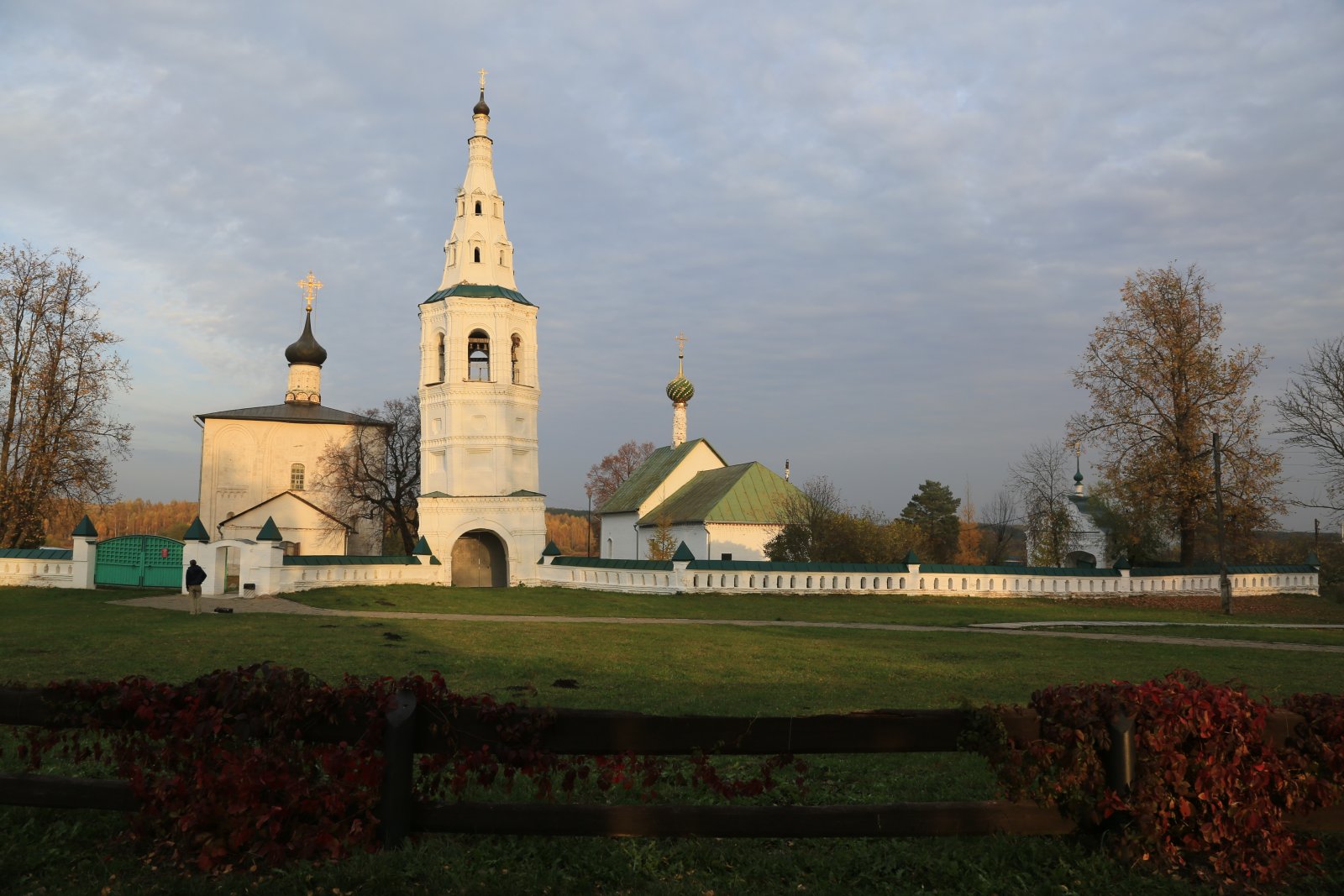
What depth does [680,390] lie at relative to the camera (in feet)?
204

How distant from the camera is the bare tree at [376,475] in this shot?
→ 52.6m

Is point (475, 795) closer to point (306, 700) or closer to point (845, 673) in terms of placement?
point (306, 700)

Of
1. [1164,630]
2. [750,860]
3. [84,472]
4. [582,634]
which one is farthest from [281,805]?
[84,472]

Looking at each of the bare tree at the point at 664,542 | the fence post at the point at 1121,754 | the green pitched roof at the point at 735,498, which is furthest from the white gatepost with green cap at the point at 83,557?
the fence post at the point at 1121,754

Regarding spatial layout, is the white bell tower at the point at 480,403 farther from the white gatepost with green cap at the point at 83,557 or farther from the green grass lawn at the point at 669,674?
the white gatepost with green cap at the point at 83,557

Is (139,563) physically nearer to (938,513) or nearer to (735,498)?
(735,498)

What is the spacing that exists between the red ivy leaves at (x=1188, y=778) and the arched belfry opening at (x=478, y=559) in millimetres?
34996

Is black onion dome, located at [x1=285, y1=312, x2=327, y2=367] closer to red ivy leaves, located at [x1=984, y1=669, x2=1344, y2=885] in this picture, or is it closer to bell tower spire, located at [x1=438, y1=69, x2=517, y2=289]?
bell tower spire, located at [x1=438, y1=69, x2=517, y2=289]

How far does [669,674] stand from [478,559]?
28260 millimetres

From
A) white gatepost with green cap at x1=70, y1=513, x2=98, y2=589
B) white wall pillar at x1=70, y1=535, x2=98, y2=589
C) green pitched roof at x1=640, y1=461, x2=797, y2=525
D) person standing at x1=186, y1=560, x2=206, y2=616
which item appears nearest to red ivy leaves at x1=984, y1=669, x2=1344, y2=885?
person standing at x1=186, y1=560, x2=206, y2=616

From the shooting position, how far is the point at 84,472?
33.2m

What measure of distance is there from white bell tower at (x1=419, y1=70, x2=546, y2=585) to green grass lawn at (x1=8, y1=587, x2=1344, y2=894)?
6557mm

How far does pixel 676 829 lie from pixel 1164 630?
19.3 m

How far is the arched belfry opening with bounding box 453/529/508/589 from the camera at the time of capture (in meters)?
38.8
